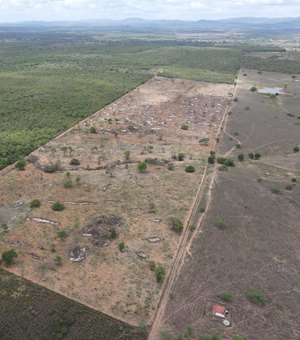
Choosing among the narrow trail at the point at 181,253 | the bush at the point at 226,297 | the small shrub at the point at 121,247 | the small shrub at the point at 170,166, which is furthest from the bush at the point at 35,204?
the bush at the point at 226,297

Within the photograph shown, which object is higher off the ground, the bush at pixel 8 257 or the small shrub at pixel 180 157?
the small shrub at pixel 180 157

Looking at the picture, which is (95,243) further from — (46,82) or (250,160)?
(46,82)

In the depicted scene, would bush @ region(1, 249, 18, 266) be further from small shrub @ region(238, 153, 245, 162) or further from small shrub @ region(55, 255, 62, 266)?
small shrub @ region(238, 153, 245, 162)

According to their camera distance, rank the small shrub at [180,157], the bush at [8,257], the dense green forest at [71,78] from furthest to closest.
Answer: the dense green forest at [71,78] < the small shrub at [180,157] < the bush at [8,257]

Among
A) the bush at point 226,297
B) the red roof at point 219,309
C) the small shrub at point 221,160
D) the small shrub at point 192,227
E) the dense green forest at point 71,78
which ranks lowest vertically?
the red roof at point 219,309

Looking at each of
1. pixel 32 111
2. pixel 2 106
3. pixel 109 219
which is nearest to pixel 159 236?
pixel 109 219

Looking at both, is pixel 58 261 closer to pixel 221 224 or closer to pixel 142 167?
pixel 221 224

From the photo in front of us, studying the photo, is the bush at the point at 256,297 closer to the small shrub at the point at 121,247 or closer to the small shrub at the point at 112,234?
the small shrub at the point at 121,247
